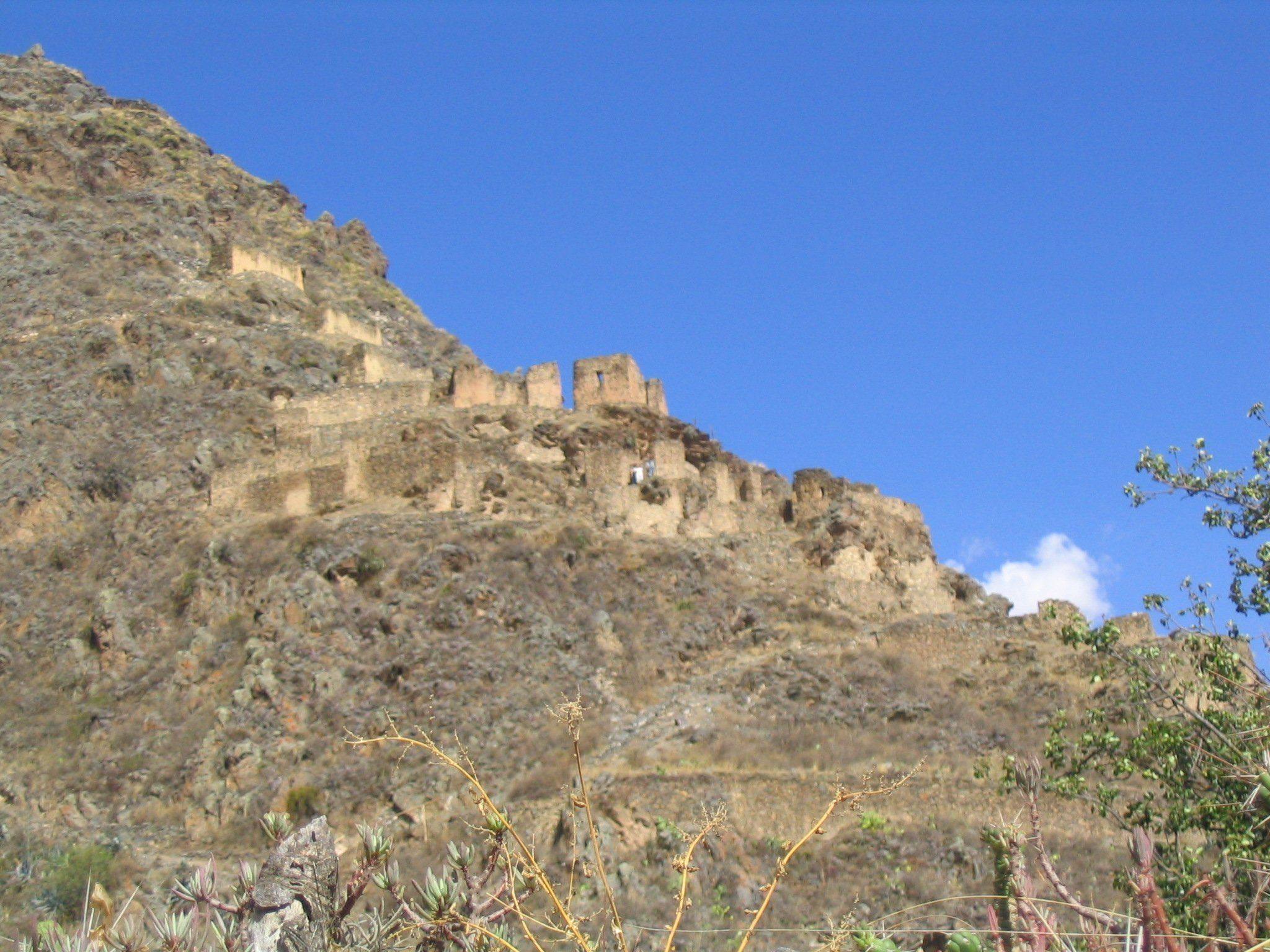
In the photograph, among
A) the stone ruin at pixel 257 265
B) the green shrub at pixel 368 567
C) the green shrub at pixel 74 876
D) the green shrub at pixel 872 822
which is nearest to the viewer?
the green shrub at pixel 872 822

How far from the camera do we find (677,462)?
31578 millimetres

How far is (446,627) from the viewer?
79.0 feet

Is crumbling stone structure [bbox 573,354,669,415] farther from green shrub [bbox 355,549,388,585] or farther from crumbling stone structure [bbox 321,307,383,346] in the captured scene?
crumbling stone structure [bbox 321,307,383,346]

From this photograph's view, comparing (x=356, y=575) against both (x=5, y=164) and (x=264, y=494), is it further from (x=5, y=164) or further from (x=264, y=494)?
(x=5, y=164)

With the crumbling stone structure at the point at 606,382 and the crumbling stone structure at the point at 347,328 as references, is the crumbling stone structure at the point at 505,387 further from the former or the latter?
the crumbling stone structure at the point at 347,328

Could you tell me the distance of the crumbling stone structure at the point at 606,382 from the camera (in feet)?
110

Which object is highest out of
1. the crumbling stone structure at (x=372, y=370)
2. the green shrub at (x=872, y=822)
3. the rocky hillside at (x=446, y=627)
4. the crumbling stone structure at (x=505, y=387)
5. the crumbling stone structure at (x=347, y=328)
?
the crumbling stone structure at (x=347, y=328)

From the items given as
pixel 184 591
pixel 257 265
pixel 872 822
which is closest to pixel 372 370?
pixel 184 591

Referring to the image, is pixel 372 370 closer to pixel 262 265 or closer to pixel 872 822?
pixel 262 265

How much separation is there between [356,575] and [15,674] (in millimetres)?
8408

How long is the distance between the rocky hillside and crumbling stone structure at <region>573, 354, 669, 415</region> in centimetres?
31

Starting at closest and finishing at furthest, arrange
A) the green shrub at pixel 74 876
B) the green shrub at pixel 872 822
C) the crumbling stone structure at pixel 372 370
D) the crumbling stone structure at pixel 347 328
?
the green shrub at pixel 872 822, the green shrub at pixel 74 876, the crumbling stone structure at pixel 372 370, the crumbling stone structure at pixel 347 328

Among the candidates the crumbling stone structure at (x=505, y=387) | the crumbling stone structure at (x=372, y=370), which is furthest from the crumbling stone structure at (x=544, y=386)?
the crumbling stone structure at (x=372, y=370)

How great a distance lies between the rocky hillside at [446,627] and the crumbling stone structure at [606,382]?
1.01 feet
